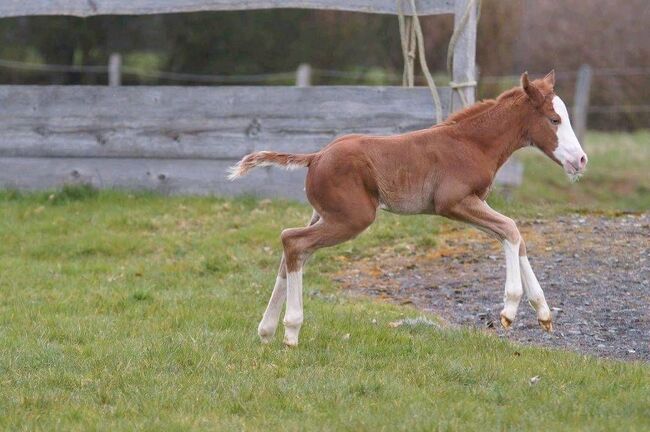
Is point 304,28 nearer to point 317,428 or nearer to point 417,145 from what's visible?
point 417,145

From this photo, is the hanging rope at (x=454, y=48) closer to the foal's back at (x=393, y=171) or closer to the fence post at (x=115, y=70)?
the foal's back at (x=393, y=171)

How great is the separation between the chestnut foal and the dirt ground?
0.82 metres

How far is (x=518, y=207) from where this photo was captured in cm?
1058

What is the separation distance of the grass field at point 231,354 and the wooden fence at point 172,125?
1091 mm

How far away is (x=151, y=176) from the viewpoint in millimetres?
11617

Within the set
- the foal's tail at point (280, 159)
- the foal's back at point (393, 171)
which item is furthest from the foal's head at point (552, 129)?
the foal's tail at point (280, 159)

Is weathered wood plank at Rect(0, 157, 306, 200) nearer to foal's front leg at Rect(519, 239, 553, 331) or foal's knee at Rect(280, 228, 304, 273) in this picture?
foal's knee at Rect(280, 228, 304, 273)

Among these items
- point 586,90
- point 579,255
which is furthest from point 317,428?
point 586,90

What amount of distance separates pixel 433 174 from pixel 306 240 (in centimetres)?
84

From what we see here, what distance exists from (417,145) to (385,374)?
4.73ft

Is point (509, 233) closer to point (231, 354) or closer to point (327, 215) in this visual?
point (327, 215)

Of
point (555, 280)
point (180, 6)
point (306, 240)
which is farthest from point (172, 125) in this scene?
point (306, 240)

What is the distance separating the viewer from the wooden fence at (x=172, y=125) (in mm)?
11133

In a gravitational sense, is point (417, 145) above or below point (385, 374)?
above
